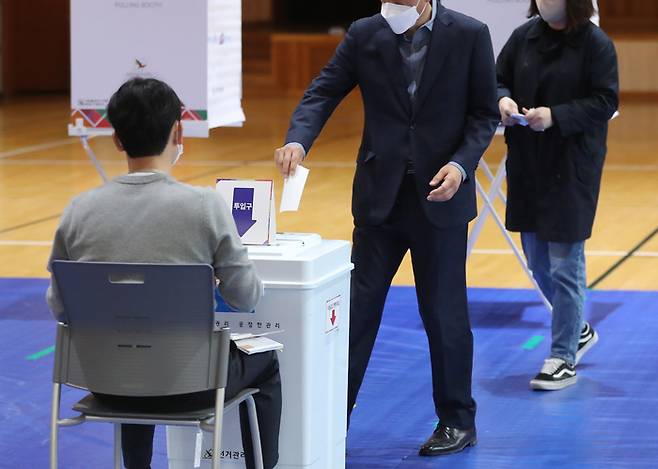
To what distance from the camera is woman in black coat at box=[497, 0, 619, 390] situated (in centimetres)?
489

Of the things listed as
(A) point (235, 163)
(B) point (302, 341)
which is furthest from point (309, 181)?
(B) point (302, 341)

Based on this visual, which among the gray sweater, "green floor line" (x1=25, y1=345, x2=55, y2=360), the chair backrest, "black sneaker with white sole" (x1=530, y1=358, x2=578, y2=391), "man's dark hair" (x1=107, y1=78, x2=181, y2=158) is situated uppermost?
"man's dark hair" (x1=107, y1=78, x2=181, y2=158)

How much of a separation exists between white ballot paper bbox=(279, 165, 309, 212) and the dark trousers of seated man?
0.44 metres

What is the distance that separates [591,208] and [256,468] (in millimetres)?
2096

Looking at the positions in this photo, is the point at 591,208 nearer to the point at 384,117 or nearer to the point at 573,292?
the point at 573,292

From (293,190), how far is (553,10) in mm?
1696


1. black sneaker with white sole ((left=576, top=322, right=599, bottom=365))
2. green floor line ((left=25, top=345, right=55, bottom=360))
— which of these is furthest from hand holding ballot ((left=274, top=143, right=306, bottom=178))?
green floor line ((left=25, top=345, right=55, bottom=360))

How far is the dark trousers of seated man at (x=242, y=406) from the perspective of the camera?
3168 mm

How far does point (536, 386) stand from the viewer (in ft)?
16.5

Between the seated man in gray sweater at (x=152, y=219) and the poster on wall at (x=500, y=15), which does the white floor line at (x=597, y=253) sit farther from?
the seated man in gray sweater at (x=152, y=219)

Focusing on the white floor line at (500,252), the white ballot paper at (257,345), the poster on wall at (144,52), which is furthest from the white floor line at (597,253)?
the white ballot paper at (257,345)

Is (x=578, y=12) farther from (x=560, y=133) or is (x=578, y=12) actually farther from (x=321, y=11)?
(x=321, y=11)

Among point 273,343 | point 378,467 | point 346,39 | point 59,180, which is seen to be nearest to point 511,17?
point 346,39

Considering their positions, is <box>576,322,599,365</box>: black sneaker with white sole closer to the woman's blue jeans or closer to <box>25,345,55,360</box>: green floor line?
the woman's blue jeans
